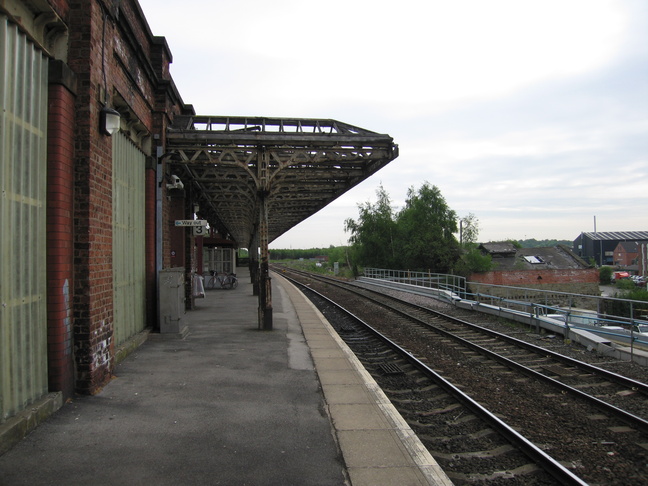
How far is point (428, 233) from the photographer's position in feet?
139

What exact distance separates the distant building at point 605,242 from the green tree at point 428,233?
73748mm

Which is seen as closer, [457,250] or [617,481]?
[617,481]

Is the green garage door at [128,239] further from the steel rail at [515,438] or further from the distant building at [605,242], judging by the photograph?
the distant building at [605,242]

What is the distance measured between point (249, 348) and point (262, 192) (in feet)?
12.2

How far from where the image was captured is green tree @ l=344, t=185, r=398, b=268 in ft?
148

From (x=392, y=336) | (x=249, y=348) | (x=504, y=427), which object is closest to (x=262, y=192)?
(x=249, y=348)

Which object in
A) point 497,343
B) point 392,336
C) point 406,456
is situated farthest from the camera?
point 392,336

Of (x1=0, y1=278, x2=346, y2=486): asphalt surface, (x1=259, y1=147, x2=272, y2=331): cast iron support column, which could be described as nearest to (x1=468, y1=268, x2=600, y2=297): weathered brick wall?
(x1=259, y1=147, x2=272, y2=331): cast iron support column

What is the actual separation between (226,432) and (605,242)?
119146 millimetres

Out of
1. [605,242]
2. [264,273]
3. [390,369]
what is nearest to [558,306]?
[390,369]

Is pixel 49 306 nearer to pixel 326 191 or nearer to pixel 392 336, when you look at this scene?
pixel 392 336

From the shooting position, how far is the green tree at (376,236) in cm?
4522

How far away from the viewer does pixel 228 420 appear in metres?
4.57

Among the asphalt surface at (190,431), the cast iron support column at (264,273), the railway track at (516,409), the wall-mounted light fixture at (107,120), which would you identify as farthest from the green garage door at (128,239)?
the railway track at (516,409)
